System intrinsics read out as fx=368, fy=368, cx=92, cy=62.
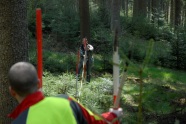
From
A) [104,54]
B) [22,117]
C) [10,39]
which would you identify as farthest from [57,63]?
[22,117]

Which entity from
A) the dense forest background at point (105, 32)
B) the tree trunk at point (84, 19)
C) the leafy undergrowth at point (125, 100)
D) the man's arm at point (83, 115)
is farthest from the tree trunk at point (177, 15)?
the man's arm at point (83, 115)

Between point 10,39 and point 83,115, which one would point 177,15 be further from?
point 83,115

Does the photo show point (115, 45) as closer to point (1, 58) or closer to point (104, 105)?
point (1, 58)

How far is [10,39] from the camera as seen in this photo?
4.88 m

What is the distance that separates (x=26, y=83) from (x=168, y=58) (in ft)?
54.5

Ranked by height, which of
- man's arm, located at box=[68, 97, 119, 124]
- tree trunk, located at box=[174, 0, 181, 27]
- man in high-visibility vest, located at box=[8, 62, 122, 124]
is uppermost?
man in high-visibility vest, located at box=[8, 62, 122, 124]

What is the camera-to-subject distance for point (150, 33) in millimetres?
23969

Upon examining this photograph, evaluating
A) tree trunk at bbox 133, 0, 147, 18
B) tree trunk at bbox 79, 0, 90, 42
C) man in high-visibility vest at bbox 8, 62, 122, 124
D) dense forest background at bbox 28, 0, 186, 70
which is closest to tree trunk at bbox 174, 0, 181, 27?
dense forest background at bbox 28, 0, 186, 70

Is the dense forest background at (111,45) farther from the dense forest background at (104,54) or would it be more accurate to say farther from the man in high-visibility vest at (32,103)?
the man in high-visibility vest at (32,103)

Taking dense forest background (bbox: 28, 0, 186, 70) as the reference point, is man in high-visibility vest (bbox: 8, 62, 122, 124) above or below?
above

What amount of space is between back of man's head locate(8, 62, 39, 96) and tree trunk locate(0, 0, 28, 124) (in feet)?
8.98

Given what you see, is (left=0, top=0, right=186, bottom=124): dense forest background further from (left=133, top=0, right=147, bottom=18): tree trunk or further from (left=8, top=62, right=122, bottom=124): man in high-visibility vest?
(left=8, top=62, right=122, bottom=124): man in high-visibility vest

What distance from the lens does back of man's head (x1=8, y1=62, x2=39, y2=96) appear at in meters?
2.20

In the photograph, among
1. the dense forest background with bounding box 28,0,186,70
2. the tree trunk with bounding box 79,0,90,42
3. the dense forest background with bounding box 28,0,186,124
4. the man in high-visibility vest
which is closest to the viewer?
the man in high-visibility vest
